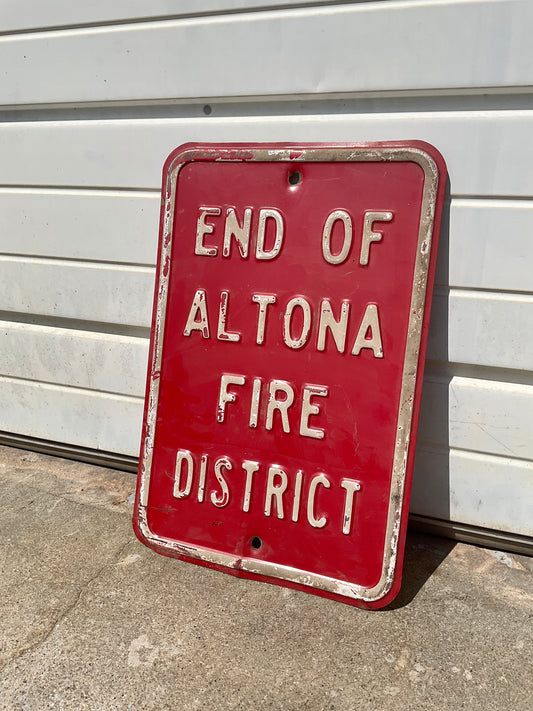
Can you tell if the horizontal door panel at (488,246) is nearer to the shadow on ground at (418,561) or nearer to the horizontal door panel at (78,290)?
the shadow on ground at (418,561)

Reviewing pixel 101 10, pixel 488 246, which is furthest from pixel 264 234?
pixel 101 10

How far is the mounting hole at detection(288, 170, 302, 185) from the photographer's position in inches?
65.2

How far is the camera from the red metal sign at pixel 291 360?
1569 mm

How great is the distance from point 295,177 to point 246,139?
1.03 ft

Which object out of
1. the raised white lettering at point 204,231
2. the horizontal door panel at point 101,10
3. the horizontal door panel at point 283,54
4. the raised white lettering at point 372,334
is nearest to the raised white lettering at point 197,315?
the raised white lettering at point 204,231

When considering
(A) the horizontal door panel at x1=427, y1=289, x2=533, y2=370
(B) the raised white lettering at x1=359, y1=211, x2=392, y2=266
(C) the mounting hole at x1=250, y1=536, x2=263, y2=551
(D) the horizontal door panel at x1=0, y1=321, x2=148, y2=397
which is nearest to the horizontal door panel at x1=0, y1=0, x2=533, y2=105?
(B) the raised white lettering at x1=359, y1=211, x2=392, y2=266

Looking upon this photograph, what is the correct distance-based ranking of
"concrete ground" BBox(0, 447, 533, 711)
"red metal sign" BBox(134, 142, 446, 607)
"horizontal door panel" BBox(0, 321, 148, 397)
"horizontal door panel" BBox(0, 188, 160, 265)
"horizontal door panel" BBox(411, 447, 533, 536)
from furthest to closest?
"horizontal door panel" BBox(0, 321, 148, 397) → "horizontal door panel" BBox(0, 188, 160, 265) → "horizontal door panel" BBox(411, 447, 533, 536) → "red metal sign" BBox(134, 142, 446, 607) → "concrete ground" BBox(0, 447, 533, 711)

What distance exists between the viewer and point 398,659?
139cm

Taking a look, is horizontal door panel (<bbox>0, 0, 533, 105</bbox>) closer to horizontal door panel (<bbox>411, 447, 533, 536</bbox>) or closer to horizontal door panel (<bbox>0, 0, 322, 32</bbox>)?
horizontal door panel (<bbox>0, 0, 322, 32</bbox>)

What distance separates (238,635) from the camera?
1.45 meters

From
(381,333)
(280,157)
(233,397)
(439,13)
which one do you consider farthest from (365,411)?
(439,13)

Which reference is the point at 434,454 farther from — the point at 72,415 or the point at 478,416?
the point at 72,415

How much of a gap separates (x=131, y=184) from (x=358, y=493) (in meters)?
1.28

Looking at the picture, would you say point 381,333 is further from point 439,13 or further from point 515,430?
point 439,13
